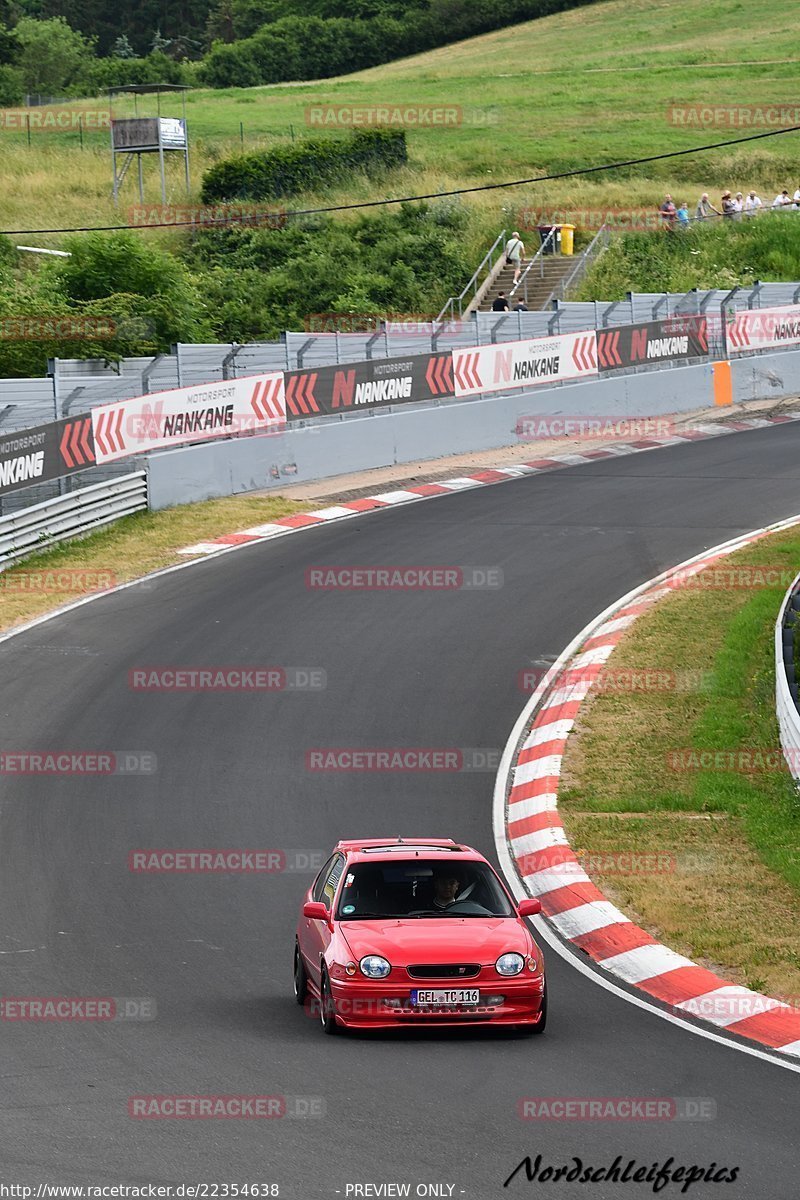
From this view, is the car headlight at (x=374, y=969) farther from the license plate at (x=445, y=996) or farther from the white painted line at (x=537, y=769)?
the white painted line at (x=537, y=769)

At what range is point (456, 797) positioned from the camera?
16094 millimetres

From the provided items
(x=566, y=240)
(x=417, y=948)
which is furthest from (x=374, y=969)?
(x=566, y=240)

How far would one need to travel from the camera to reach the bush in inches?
2191

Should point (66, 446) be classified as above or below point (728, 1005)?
above

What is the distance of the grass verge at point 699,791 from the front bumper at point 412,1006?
2.38 metres

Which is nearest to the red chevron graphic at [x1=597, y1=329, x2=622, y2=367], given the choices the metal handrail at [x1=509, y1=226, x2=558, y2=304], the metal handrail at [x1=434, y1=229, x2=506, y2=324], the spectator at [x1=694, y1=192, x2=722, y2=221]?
the metal handrail at [x1=434, y1=229, x2=506, y2=324]

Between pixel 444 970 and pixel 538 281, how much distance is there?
4061 cm

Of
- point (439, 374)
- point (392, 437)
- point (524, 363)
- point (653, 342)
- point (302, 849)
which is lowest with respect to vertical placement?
point (302, 849)

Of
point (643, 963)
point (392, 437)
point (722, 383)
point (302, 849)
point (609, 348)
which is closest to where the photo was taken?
point (643, 963)

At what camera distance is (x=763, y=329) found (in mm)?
39469

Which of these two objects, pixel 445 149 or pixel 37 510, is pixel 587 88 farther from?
pixel 37 510

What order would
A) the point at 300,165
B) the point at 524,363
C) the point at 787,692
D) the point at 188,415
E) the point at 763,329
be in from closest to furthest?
the point at 787,692 → the point at 188,415 → the point at 524,363 → the point at 763,329 → the point at 300,165

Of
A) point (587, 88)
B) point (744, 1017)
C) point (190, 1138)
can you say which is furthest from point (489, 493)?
point (587, 88)

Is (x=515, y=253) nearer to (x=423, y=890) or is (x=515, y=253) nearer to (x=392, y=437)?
(x=392, y=437)
